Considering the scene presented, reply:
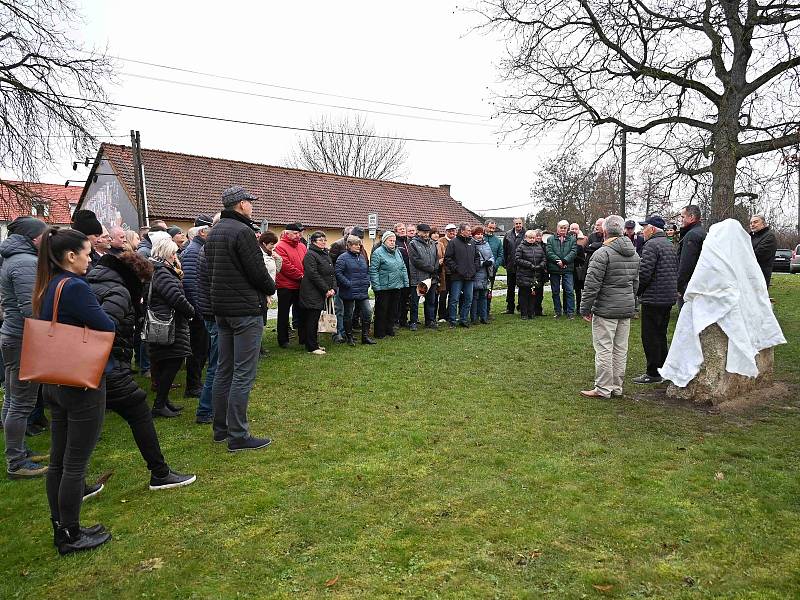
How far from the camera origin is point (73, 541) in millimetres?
3291

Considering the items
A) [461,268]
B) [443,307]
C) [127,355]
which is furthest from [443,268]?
[127,355]

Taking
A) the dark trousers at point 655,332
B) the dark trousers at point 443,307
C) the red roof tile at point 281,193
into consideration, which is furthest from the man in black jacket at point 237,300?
the red roof tile at point 281,193

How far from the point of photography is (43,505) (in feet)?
13.0

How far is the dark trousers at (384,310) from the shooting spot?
10047 mm

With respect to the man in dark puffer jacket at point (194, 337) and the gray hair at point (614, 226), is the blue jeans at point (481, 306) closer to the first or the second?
the gray hair at point (614, 226)

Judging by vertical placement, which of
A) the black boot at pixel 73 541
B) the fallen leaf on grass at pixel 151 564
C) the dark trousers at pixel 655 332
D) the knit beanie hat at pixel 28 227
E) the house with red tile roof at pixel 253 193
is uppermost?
the house with red tile roof at pixel 253 193

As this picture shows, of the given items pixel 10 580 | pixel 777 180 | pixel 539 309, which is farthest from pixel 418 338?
pixel 777 180

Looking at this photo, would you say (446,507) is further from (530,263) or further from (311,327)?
(530,263)

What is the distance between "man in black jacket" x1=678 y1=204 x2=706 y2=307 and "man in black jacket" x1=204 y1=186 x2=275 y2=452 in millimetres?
5593

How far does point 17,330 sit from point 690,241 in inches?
303

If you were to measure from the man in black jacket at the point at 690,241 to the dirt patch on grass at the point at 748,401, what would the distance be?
1657mm

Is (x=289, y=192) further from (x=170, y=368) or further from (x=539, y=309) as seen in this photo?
(x=170, y=368)

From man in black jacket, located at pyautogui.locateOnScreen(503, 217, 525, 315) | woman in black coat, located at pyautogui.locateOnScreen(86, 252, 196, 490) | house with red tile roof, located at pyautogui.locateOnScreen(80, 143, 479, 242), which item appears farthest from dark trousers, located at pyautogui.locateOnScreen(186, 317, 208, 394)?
house with red tile roof, located at pyautogui.locateOnScreen(80, 143, 479, 242)

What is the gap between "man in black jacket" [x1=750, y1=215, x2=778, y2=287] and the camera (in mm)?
9445
